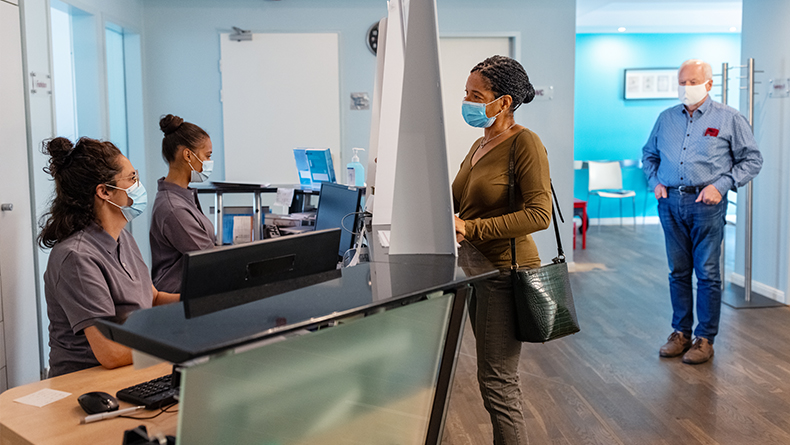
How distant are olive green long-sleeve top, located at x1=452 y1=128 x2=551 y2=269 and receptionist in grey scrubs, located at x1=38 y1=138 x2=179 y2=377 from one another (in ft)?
3.52

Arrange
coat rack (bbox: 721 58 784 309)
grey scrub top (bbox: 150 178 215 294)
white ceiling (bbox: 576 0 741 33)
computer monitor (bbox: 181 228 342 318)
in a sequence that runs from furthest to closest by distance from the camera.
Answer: white ceiling (bbox: 576 0 741 33)
coat rack (bbox: 721 58 784 309)
grey scrub top (bbox: 150 178 215 294)
computer monitor (bbox: 181 228 342 318)

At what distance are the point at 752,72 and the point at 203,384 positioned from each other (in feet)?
17.2

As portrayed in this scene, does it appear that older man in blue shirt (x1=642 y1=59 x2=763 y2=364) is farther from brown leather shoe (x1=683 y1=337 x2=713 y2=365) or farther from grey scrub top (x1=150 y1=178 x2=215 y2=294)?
grey scrub top (x1=150 y1=178 x2=215 y2=294)

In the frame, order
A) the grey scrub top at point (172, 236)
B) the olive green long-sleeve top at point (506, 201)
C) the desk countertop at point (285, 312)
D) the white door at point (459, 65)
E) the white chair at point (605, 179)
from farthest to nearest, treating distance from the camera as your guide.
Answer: the white chair at point (605, 179), the white door at point (459, 65), the grey scrub top at point (172, 236), the olive green long-sleeve top at point (506, 201), the desk countertop at point (285, 312)

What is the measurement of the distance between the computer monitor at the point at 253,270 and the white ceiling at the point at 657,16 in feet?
19.7

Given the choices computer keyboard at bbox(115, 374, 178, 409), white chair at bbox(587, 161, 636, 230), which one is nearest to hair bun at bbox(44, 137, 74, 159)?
computer keyboard at bbox(115, 374, 178, 409)

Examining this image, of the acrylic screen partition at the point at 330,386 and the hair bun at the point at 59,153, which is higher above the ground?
the hair bun at the point at 59,153

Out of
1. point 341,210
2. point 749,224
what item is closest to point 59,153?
point 341,210

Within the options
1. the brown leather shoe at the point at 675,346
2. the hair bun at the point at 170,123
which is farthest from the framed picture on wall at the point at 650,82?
the hair bun at the point at 170,123

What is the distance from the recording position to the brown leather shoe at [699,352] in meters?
3.79

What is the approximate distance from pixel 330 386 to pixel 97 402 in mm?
608

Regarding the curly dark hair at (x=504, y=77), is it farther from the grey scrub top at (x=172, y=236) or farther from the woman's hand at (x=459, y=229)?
the grey scrub top at (x=172, y=236)

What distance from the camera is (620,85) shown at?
9.34 metres

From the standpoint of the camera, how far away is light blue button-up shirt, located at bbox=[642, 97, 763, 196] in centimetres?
379
